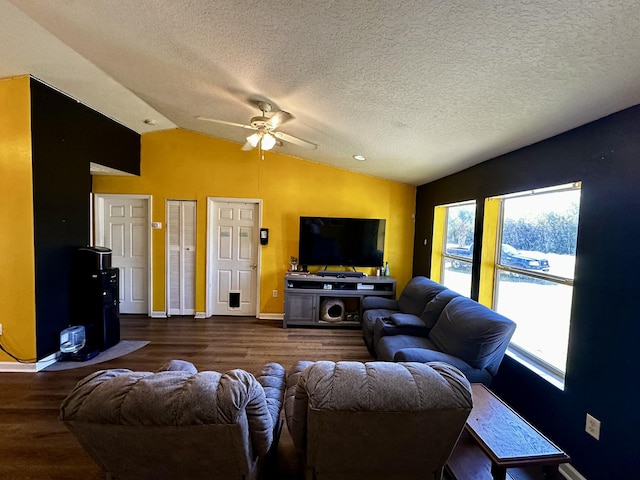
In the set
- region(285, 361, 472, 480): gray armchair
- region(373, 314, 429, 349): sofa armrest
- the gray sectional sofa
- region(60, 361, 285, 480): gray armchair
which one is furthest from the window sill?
region(60, 361, 285, 480): gray armchair

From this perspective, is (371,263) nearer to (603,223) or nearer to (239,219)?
(239,219)

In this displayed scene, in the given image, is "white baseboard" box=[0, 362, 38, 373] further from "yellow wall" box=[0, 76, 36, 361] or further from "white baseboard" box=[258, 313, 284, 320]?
"white baseboard" box=[258, 313, 284, 320]

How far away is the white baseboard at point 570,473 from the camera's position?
5.92ft

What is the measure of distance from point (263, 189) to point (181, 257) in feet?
5.78

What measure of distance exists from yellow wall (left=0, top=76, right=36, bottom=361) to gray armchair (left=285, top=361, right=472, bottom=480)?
132 inches

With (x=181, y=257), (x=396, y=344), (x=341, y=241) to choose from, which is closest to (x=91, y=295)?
(x=181, y=257)

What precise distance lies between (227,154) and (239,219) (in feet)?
3.53

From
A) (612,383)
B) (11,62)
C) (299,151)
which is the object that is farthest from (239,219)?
(612,383)

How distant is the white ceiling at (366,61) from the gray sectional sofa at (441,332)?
4.87 ft

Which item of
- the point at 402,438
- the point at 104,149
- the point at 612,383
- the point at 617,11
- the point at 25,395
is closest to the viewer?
the point at 617,11

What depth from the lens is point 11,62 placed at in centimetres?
260

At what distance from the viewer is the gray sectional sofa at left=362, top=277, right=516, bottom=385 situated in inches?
88.4

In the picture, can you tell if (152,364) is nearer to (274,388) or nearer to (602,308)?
(274,388)

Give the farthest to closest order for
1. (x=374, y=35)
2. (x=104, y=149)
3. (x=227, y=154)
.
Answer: (x=227, y=154), (x=104, y=149), (x=374, y=35)
